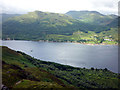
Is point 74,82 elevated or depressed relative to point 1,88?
depressed

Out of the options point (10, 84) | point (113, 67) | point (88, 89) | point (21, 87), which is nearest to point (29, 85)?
point (21, 87)

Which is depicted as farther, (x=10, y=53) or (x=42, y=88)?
(x=10, y=53)

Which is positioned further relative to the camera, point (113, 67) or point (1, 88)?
point (113, 67)

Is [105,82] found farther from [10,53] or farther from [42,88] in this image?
[10,53]

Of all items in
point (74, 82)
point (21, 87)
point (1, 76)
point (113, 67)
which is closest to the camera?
point (21, 87)

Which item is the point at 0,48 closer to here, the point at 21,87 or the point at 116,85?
the point at 21,87

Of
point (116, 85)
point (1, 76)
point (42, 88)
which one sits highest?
point (1, 76)

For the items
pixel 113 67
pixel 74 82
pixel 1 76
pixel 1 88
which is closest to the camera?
pixel 1 88

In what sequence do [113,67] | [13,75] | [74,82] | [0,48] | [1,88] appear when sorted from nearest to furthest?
[1,88], [13,75], [74,82], [0,48], [113,67]

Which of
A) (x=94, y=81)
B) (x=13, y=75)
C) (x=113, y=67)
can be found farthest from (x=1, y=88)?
(x=113, y=67)
